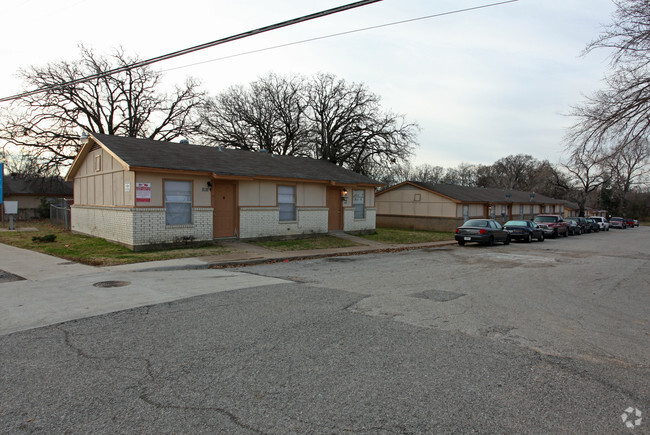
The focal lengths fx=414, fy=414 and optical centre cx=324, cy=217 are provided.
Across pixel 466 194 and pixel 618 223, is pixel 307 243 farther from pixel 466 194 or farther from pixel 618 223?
pixel 618 223

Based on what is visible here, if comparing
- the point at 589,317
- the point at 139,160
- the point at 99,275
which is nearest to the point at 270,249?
the point at 139,160

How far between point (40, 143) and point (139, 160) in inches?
887

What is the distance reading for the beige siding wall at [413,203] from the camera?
109 ft

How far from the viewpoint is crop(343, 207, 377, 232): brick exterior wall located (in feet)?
76.7

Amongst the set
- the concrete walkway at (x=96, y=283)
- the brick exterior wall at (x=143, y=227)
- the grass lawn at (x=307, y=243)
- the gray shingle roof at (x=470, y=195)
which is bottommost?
the concrete walkway at (x=96, y=283)

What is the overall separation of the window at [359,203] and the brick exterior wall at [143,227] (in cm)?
960

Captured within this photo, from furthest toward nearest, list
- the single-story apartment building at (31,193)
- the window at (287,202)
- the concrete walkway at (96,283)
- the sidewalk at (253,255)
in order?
the single-story apartment building at (31,193)
the window at (287,202)
the sidewalk at (253,255)
the concrete walkway at (96,283)

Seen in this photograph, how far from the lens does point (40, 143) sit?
31.7 meters

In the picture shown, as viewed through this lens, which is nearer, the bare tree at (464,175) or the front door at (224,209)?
the front door at (224,209)

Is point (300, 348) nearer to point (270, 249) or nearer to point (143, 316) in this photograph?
point (143, 316)

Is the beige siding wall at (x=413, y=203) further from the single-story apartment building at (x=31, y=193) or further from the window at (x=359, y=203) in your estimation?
the single-story apartment building at (x=31, y=193)

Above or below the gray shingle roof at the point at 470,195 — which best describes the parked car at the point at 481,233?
below

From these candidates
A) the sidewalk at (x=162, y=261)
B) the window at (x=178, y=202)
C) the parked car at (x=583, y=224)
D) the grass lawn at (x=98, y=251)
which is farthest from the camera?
the parked car at (x=583, y=224)

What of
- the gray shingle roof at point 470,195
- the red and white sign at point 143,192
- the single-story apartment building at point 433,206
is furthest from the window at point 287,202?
the gray shingle roof at point 470,195
